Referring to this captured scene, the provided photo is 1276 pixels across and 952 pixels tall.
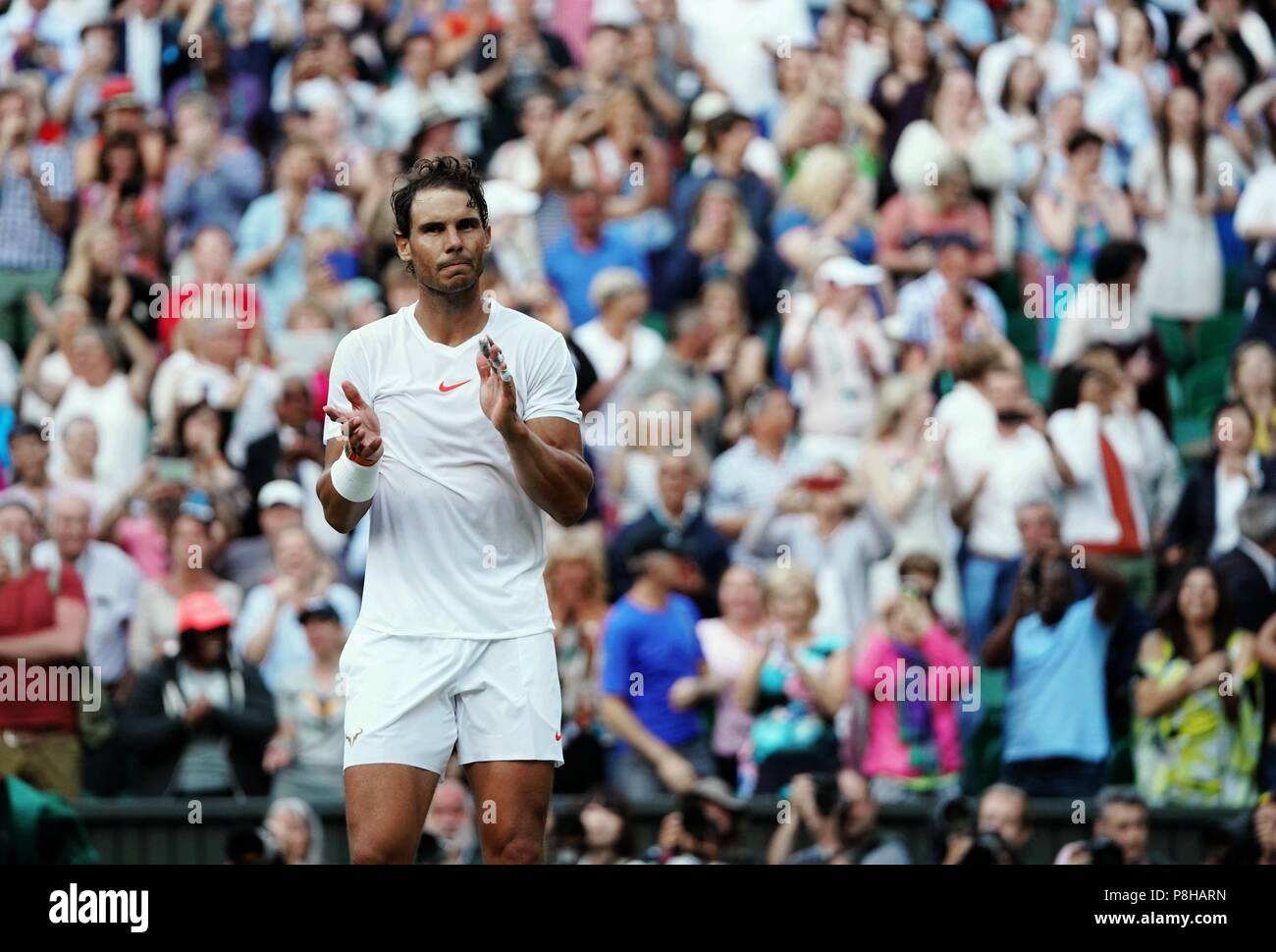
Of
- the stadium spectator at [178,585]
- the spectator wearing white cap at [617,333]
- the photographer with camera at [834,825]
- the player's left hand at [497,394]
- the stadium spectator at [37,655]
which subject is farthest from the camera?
the spectator wearing white cap at [617,333]

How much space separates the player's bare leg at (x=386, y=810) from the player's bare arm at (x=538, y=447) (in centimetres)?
57

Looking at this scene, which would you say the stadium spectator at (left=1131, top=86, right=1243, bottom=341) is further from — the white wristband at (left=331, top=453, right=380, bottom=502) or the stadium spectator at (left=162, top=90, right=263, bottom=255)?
the white wristband at (left=331, top=453, right=380, bottom=502)

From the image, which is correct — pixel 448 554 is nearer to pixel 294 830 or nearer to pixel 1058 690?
pixel 294 830

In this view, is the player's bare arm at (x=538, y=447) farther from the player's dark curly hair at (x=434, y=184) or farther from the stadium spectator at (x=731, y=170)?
the stadium spectator at (x=731, y=170)

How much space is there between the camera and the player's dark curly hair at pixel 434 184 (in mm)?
5230

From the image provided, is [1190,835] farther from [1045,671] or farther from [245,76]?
[245,76]

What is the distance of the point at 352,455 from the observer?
16.7ft

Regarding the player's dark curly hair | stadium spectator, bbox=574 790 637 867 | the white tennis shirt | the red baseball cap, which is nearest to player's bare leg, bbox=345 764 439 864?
the white tennis shirt

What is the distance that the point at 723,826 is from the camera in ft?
28.3

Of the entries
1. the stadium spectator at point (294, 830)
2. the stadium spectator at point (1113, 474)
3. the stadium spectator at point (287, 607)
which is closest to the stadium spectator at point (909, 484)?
the stadium spectator at point (1113, 474)

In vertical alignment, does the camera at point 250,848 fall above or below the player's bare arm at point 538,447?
below

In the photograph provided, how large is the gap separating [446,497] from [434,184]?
656mm

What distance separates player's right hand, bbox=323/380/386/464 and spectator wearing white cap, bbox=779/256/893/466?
504cm
